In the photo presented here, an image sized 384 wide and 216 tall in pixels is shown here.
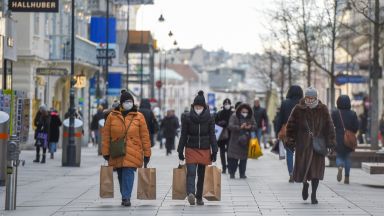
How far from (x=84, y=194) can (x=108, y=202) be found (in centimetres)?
213

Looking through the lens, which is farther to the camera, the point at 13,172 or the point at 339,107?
the point at 339,107

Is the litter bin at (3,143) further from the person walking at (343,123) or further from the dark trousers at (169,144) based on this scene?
the dark trousers at (169,144)

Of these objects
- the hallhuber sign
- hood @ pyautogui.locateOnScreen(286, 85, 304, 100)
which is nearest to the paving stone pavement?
hood @ pyautogui.locateOnScreen(286, 85, 304, 100)

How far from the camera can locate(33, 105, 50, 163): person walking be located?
34719mm

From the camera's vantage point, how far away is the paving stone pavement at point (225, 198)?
17125 millimetres

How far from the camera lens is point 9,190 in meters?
17.3

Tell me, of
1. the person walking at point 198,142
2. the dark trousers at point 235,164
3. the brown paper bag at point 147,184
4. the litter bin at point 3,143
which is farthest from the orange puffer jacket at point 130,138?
the dark trousers at point 235,164

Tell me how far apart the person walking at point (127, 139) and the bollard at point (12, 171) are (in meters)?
1.45

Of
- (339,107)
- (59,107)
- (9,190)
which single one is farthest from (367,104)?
(9,190)

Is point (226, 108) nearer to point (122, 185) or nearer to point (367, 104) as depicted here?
point (122, 185)

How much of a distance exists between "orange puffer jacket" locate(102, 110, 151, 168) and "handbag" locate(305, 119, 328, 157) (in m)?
2.65

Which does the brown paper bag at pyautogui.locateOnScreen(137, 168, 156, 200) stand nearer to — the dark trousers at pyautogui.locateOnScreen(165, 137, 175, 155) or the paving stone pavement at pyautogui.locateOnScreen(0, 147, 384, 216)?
the paving stone pavement at pyautogui.locateOnScreen(0, 147, 384, 216)

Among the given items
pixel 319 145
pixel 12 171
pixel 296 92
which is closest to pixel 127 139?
pixel 12 171

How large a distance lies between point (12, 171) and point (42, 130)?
1805cm
